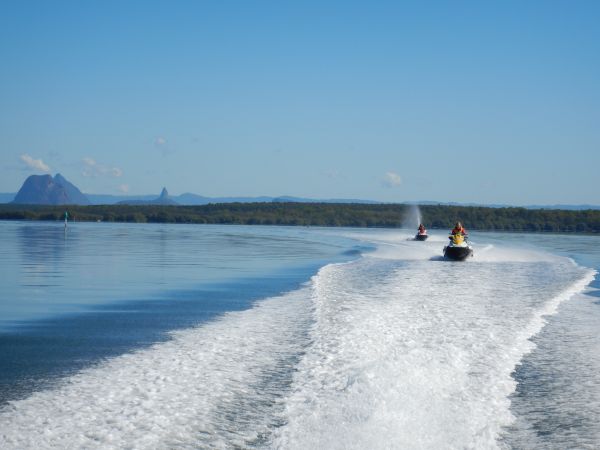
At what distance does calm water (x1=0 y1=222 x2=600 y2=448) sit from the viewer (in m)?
7.36

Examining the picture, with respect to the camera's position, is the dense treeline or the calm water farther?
the dense treeline

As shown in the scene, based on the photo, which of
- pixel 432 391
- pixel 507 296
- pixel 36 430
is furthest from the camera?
pixel 507 296

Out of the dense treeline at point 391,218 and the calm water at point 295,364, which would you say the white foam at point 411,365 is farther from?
the dense treeline at point 391,218

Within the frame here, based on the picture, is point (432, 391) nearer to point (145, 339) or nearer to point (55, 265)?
point (145, 339)

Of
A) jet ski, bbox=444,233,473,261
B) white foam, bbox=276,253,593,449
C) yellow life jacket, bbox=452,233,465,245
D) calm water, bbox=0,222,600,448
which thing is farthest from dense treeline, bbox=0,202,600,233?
white foam, bbox=276,253,593,449

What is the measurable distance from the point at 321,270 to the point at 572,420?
1755cm

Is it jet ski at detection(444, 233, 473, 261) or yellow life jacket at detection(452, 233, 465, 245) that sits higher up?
yellow life jacket at detection(452, 233, 465, 245)

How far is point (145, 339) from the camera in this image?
461 inches

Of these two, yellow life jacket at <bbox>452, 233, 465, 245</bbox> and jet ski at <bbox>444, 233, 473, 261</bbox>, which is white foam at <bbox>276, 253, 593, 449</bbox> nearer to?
jet ski at <bbox>444, 233, 473, 261</bbox>

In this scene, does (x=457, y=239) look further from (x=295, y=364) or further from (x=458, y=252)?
(x=295, y=364)

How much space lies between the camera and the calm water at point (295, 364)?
7.36m

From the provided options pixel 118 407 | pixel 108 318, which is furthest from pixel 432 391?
pixel 108 318

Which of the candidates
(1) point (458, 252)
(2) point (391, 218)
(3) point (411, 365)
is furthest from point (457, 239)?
(2) point (391, 218)

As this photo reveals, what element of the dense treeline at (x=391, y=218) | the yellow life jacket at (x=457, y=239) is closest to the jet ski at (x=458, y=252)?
the yellow life jacket at (x=457, y=239)
